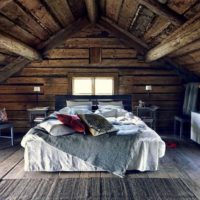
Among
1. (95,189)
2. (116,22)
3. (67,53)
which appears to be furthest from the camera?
(67,53)

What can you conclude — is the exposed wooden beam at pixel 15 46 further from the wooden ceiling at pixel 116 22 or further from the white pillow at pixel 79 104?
the white pillow at pixel 79 104

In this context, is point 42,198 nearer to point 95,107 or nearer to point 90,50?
point 95,107

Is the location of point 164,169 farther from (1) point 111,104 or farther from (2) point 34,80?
(2) point 34,80

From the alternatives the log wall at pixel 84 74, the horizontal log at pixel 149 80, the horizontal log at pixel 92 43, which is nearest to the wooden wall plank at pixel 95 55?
the log wall at pixel 84 74

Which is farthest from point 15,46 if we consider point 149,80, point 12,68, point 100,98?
point 149,80

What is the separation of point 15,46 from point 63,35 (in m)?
2.04

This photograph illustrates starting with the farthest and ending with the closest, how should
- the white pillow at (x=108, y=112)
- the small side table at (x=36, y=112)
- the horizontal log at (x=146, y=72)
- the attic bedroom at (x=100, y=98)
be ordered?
the horizontal log at (x=146, y=72), the small side table at (x=36, y=112), the white pillow at (x=108, y=112), the attic bedroom at (x=100, y=98)

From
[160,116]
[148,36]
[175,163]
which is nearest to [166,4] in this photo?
[148,36]

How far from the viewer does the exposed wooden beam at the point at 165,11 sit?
4020mm

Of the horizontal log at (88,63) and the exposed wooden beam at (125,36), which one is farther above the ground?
the exposed wooden beam at (125,36)

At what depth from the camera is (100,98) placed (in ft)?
23.7

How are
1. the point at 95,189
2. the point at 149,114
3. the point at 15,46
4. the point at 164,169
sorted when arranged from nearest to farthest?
the point at 95,189
the point at 164,169
the point at 15,46
the point at 149,114

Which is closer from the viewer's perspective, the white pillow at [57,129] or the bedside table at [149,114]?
the white pillow at [57,129]

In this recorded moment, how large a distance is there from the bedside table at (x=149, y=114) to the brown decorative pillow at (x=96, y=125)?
261cm
